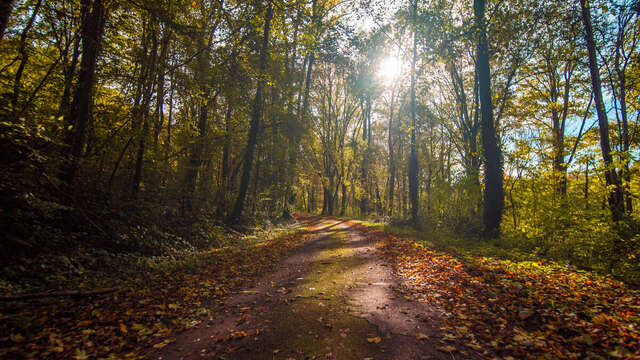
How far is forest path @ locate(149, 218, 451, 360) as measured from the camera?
3.24 metres

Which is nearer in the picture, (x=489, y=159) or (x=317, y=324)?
(x=317, y=324)

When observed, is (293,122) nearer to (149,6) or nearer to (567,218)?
(149,6)

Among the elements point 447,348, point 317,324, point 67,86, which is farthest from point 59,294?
point 67,86

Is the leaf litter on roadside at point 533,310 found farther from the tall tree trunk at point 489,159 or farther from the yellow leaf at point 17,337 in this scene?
the yellow leaf at point 17,337

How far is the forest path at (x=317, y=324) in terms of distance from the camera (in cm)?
324

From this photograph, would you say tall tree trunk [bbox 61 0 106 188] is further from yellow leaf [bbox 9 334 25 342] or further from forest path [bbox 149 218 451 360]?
forest path [bbox 149 218 451 360]

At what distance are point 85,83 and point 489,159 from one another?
13744 mm

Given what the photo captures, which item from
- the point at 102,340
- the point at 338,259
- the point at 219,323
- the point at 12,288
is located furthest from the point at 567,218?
the point at 12,288

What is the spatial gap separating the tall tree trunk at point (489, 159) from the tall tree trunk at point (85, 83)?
12.6 m

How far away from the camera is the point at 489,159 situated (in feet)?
33.8

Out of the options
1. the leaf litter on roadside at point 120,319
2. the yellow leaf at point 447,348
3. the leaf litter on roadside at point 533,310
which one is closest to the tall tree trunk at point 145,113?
the leaf litter on roadside at point 120,319

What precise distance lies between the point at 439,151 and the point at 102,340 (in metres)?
31.1

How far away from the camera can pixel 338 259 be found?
8141 millimetres

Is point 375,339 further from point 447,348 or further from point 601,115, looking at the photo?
point 601,115
